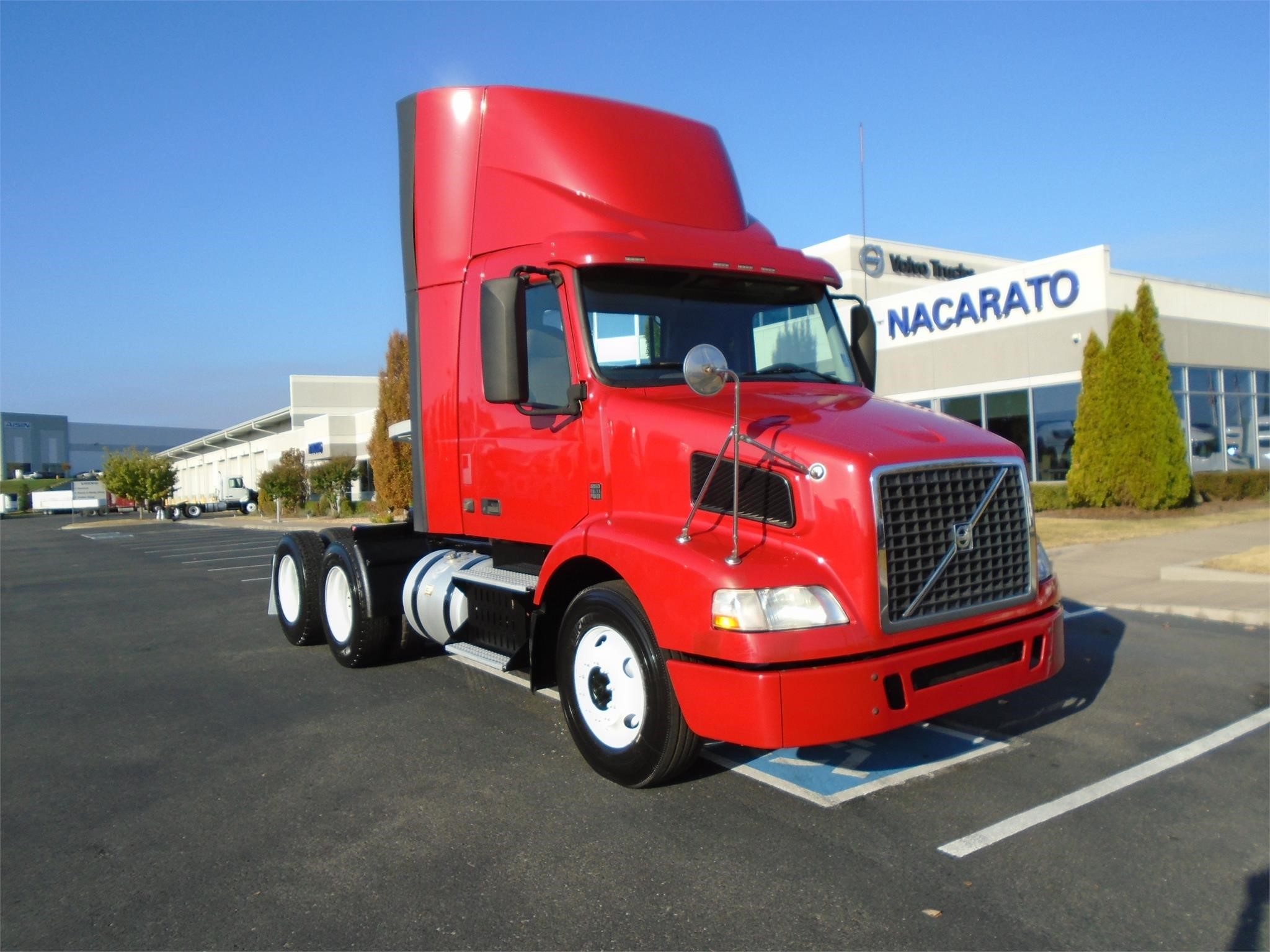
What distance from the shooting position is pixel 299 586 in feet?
28.2

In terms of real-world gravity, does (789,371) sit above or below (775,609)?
above

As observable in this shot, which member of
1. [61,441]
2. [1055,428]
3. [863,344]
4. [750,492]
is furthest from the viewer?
[61,441]

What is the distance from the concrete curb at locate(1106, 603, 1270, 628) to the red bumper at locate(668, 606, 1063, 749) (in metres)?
5.49

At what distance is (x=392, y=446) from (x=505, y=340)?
2112 cm

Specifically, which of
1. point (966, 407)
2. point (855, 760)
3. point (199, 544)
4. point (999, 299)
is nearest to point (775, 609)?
point (855, 760)

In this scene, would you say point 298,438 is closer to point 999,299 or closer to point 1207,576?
point 999,299

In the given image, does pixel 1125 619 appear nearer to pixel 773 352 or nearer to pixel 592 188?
pixel 773 352

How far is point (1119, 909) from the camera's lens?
137 inches

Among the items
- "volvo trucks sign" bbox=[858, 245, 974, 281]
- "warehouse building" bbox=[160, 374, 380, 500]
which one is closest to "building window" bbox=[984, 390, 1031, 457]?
"volvo trucks sign" bbox=[858, 245, 974, 281]

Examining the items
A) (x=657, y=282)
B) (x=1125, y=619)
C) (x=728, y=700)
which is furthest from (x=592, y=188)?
(x=1125, y=619)

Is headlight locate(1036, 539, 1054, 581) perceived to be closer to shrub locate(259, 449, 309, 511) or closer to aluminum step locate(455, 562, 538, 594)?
aluminum step locate(455, 562, 538, 594)

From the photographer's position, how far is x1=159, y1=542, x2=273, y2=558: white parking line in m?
22.8

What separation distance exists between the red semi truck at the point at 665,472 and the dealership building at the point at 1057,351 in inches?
633

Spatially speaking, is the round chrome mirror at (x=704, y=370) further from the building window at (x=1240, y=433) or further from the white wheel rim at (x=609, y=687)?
the building window at (x=1240, y=433)
